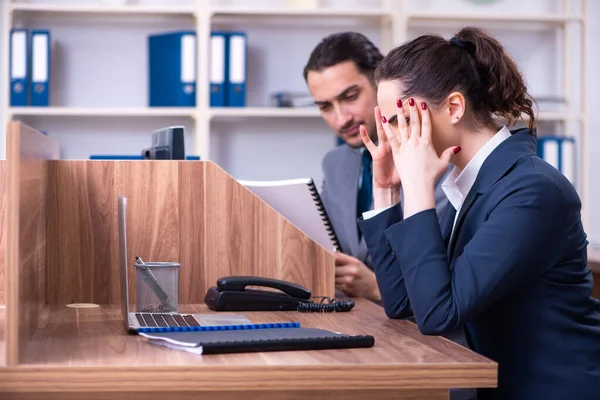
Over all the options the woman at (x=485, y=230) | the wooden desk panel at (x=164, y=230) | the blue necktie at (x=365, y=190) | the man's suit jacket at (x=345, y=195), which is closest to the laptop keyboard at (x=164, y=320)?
the wooden desk panel at (x=164, y=230)

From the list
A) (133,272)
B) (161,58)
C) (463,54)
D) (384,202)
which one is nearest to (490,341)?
(384,202)

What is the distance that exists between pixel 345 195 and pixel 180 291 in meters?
0.96

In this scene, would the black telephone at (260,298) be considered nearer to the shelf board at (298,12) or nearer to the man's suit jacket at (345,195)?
the man's suit jacket at (345,195)

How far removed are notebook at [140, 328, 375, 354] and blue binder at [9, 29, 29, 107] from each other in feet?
8.22

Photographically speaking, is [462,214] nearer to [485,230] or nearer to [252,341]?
[485,230]

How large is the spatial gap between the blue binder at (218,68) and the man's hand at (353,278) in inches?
67.7

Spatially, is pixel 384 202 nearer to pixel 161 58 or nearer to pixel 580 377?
pixel 580 377

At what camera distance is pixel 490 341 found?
1474mm

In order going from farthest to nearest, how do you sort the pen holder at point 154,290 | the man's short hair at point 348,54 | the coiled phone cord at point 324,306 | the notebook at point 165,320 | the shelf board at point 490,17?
1. the shelf board at point 490,17
2. the man's short hair at point 348,54
3. the coiled phone cord at point 324,306
4. the pen holder at point 154,290
5. the notebook at point 165,320

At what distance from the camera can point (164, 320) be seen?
1440 millimetres

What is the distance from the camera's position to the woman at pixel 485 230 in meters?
1.36

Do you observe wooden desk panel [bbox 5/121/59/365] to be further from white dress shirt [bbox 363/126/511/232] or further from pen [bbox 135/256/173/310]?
white dress shirt [bbox 363/126/511/232]

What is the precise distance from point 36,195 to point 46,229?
36 centimetres

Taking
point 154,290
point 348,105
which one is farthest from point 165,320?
point 348,105
